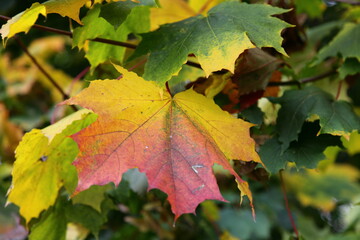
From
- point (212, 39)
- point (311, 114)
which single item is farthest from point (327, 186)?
point (212, 39)

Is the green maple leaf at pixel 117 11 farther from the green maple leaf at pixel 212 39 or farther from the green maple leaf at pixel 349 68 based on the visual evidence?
the green maple leaf at pixel 349 68

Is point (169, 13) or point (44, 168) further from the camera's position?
point (169, 13)

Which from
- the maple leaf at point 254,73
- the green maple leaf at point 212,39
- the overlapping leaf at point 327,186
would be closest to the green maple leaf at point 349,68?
the maple leaf at point 254,73

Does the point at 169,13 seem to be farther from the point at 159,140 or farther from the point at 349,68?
the point at 159,140

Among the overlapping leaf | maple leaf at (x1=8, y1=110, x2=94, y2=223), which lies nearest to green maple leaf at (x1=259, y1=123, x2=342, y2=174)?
maple leaf at (x1=8, y1=110, x2=94, y2=223)

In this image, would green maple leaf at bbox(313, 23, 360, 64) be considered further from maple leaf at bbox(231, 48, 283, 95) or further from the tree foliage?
maple leaf at bbox(231, 48, 283, 95)
